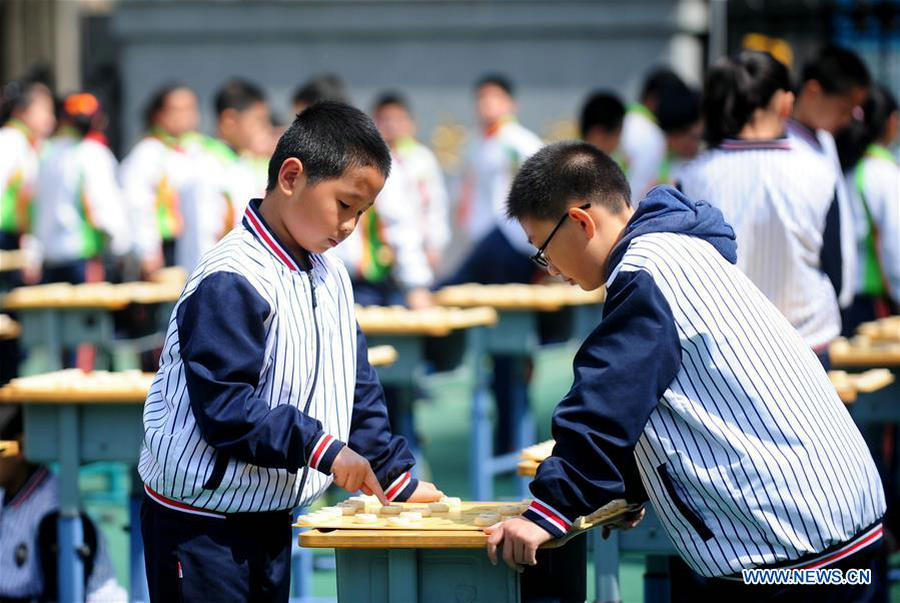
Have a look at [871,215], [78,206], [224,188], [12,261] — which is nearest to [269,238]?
[871,215]

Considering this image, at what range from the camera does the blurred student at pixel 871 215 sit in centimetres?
621

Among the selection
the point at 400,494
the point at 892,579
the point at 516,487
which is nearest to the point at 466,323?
the point at 516,487

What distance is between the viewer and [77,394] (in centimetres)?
434

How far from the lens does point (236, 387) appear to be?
2.82m

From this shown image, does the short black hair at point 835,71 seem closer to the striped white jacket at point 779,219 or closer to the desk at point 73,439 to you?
the striped white jacket at point 779,219

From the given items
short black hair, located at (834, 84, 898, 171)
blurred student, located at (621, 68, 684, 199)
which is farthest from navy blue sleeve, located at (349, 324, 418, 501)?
blurred student, located at (621, 68, 684, 199)

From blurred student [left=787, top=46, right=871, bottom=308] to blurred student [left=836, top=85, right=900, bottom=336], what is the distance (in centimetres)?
90

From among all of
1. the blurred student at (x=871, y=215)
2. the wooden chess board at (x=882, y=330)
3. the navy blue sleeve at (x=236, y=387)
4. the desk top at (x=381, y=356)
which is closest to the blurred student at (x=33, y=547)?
the desk top at (x=381, y=356)

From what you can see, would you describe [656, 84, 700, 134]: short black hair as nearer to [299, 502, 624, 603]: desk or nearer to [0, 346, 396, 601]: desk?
[0, 346, 396, 601]: desk

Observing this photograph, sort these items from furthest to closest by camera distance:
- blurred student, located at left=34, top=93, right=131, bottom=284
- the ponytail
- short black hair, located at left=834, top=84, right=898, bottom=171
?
blurred student, located at left=34, top=93, right=131, bottom=284 < short black hair, located at left=834, top=84, right=898, bottom=171 < the ponytail

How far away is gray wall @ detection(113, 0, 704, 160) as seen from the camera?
1325 centimetres

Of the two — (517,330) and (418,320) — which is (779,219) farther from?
(517,330)

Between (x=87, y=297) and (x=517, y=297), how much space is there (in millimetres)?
2131

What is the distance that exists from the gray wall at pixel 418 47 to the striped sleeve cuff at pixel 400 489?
33.2ft
